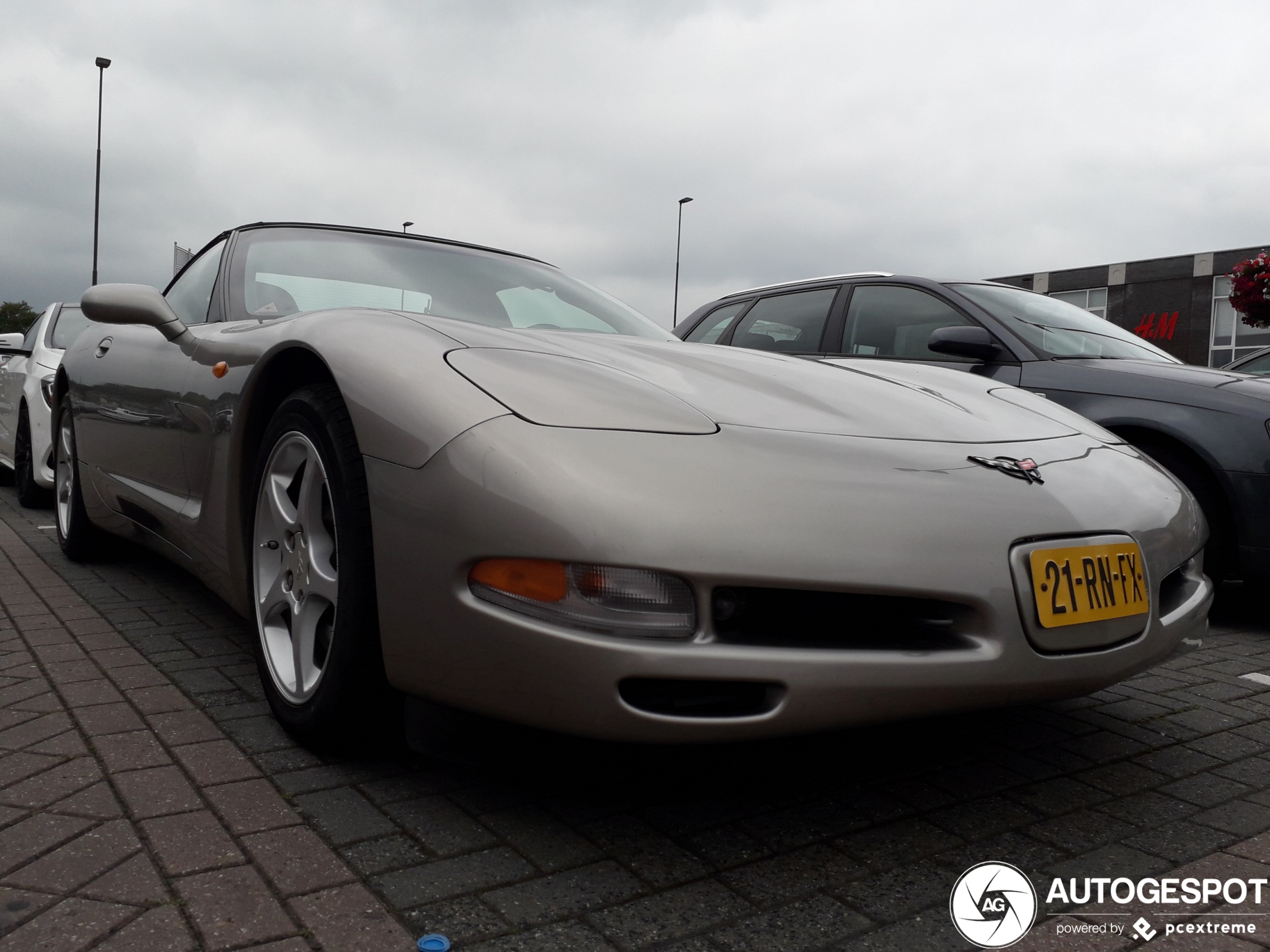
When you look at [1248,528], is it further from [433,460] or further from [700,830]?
[433,460]

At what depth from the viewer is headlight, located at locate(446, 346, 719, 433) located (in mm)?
1818

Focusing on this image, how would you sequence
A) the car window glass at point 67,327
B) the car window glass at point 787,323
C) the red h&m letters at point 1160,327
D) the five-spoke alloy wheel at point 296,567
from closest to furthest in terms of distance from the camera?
the five-spoke alloy wheel at point 296,567 → the car window glass at point 787,323 → the car window glass at point 67,327 → the red h&m letters at point 1160,327

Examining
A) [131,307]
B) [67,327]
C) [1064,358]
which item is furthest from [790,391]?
[67,327]

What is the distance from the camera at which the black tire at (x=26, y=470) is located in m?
6.20

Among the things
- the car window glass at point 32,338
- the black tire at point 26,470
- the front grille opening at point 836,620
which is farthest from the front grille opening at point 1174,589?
the car window glass at point 32,338

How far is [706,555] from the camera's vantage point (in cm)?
164

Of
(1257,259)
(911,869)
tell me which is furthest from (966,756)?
(1257,259)

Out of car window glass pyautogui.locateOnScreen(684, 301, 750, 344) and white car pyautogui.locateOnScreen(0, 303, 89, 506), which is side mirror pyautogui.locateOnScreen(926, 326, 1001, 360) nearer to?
car window glass pyautogui.locateOnScreen(684, 301, 750, 344)

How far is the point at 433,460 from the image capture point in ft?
5.92

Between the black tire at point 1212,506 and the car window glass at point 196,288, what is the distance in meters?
3.33

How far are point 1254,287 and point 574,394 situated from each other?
494 inches

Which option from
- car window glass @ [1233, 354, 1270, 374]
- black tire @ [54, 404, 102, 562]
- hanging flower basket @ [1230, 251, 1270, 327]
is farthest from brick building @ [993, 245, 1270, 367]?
black tire @ [54, 404, 102, 562]

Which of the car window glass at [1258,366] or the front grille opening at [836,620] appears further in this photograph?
the car window glass at [1258,366]

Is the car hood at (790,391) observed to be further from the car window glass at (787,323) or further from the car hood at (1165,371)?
Result: the car window glass at (787,323)
